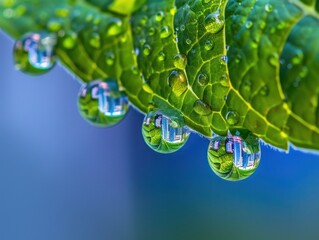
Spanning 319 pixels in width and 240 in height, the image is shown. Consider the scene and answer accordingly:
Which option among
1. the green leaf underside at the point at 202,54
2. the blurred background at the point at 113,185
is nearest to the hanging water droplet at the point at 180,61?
the green leaf underside at the point at 202,54

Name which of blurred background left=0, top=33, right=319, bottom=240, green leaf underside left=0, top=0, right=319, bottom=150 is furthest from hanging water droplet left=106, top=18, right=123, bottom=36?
blurred background left=0, top=33, right=319, bottom=240

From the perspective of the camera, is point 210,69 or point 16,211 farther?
point 16,211

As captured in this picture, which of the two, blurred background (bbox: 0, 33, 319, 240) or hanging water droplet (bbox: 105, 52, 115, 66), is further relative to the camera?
blurred background (bbox: 0, 33, 319, 240)

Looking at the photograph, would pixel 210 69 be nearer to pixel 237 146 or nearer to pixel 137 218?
pixel 237 146

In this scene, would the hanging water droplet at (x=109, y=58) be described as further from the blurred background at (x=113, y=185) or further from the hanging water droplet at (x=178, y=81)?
the blurred background at (x=113, y=185)

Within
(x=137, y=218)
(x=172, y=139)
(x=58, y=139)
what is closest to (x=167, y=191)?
(x=137, y=218)

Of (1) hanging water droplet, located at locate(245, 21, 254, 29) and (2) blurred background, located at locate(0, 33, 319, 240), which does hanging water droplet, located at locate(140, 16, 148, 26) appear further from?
(2) blurred background, located at locate(0, 33, 319, 240)
